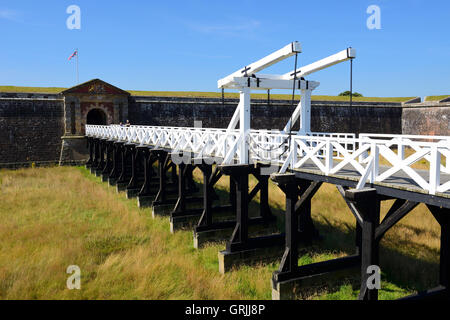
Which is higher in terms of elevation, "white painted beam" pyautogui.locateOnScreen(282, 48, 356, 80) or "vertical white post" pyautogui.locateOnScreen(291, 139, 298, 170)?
"white painted beam" pyautogui.locateOnScreen(282, 48, 356, 80)

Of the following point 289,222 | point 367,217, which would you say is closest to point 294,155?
point 289,222

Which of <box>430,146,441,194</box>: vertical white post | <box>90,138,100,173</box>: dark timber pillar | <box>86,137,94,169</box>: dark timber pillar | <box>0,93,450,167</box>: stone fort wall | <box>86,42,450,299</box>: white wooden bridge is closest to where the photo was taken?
<box>430,146,441,194</box>: vertical white post

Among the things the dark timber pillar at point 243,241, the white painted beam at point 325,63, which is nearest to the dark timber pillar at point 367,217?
the dark timber pillar at point 243,241

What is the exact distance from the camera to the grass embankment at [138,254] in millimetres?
6484

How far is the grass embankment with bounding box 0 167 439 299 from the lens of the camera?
6484 mm

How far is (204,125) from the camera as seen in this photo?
25.9 meters

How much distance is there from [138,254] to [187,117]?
714 inches

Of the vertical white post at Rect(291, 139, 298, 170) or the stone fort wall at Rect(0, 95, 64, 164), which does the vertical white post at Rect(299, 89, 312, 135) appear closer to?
the vertical white post at Rect(291, 139, 298, 170)

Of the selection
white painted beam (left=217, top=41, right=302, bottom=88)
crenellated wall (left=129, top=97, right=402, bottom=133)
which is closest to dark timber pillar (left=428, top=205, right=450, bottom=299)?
white painted beam (left=217, top=41, right=302, bottom=88)

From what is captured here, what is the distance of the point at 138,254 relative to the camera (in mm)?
7938

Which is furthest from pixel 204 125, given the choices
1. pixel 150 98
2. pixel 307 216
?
pixel 307 216

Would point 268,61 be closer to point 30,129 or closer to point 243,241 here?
point 243,241

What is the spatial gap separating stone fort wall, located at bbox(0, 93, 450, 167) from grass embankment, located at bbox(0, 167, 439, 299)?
1038 centimetres
